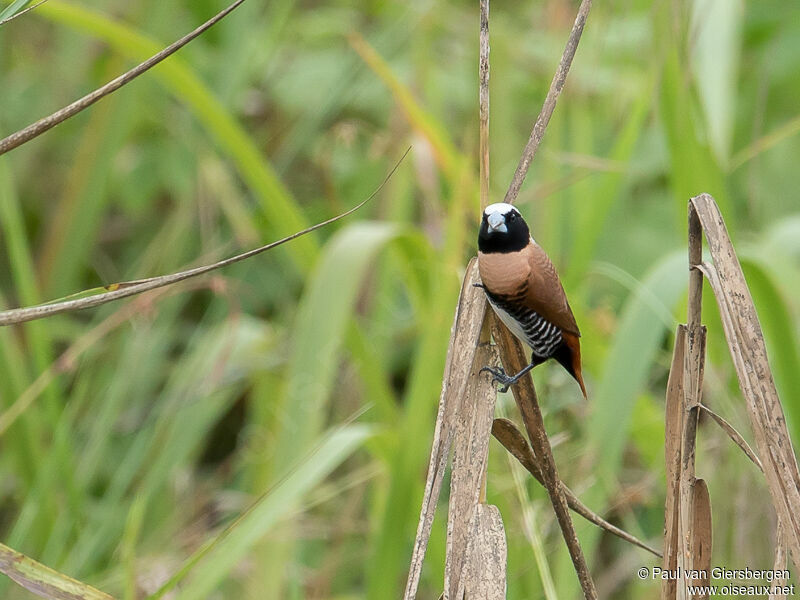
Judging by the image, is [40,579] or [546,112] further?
[546,112]

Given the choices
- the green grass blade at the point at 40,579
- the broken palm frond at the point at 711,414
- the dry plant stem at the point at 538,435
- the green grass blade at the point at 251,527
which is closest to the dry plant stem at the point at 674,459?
the broken palm frond at the point at 711,414

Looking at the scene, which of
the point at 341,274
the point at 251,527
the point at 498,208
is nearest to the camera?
the point at 498,208

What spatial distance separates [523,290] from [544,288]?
0.25ft

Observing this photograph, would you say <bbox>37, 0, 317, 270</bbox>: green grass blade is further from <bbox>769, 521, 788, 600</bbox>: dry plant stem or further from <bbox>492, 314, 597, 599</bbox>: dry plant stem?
<bbox>769, 521, 788, 600</bbox>: dry plant stem

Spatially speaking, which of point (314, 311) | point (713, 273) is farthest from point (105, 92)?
point (314, 311)

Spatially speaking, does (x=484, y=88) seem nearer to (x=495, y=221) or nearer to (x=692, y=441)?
(x=495, y=221)

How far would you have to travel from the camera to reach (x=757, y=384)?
1050mm

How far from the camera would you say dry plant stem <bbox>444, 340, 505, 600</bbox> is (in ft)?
3.49

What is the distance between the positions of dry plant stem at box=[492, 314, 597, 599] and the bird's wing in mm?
268

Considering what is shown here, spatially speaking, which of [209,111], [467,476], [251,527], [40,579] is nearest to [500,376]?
[467,476]

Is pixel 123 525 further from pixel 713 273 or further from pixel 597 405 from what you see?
pixel 713 273

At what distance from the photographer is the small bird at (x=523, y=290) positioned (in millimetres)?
1223

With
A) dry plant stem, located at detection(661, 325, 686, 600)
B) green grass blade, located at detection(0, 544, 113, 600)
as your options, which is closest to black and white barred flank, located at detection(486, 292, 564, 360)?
dry plant stem, located at detection(661, 325, 686, 600)

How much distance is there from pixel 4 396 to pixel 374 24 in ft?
9.44
